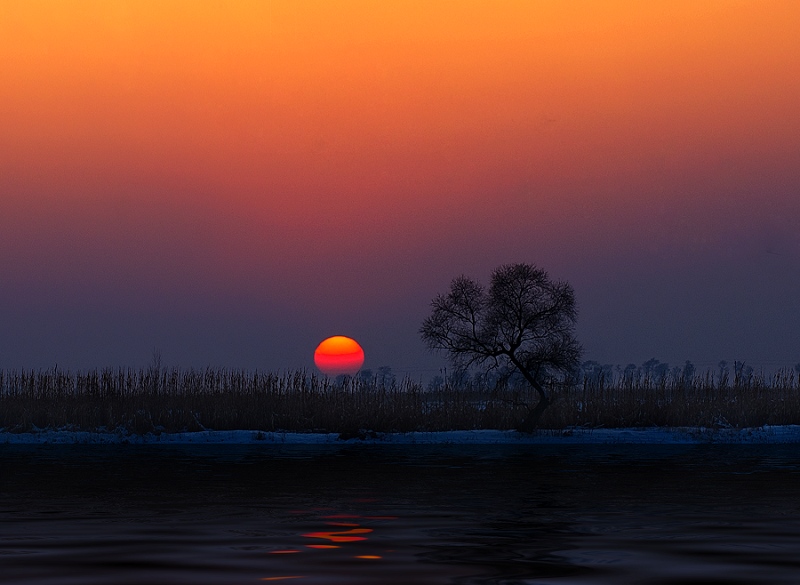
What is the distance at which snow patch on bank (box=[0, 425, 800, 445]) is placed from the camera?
3859 cm

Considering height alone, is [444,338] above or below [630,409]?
above

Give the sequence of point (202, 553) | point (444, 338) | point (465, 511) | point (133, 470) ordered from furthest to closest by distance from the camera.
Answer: point (444, 338)
point (133, 470)
point (465, 511)
point (202, 553)

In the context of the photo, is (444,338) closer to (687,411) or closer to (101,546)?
(687,411)

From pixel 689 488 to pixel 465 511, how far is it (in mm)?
6229

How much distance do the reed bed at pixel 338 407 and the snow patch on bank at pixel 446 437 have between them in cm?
86

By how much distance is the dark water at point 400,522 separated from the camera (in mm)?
9461

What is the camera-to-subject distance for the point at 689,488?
64.8 ft

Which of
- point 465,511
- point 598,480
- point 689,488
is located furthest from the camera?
point 598,480

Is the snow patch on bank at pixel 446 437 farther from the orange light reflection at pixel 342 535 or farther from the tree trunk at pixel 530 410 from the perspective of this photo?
the orange light reflection at pixel 342 535

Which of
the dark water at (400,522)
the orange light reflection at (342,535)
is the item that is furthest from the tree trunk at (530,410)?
the orange light reflection at (342,535)

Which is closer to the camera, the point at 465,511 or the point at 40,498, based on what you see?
the point at 465,511

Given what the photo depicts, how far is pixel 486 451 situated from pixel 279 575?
24.0 metres

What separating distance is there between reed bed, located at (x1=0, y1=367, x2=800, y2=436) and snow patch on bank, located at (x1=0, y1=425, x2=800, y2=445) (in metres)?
0.86

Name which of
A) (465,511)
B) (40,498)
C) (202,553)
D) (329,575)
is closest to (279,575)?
(329,575)
